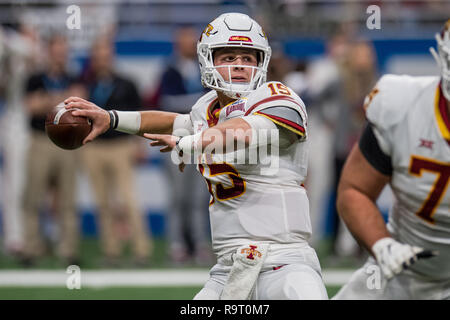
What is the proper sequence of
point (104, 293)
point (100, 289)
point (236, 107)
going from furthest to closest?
1. point (100, 289)
2. point (104, 293)
3. point (236, 107)

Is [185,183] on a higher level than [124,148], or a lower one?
lower

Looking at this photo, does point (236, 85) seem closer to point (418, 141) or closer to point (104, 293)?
point (418, 141)

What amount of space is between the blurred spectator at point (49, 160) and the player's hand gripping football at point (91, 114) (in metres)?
3.78

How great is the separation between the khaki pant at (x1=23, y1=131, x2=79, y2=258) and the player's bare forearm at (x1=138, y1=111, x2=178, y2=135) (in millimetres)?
3628

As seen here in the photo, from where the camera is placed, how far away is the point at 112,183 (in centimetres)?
750

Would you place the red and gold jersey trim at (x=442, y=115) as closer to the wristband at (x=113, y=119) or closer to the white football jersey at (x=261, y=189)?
the white football jersey at (x=261, y=189)

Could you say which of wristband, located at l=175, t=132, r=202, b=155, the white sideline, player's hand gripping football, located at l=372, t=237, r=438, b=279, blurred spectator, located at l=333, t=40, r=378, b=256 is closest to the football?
A: wristband, located at l=175, t=132, r=202, b=155

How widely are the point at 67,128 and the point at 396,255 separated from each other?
1.54 metres

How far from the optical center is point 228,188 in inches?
132

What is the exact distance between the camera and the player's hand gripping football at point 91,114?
344cm

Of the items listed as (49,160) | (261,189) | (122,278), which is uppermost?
(261,189)

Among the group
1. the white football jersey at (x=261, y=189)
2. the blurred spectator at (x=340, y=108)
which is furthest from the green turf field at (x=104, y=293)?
the white football jersey at (x=261, y=189)

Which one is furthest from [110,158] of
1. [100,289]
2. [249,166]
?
[249,166]
